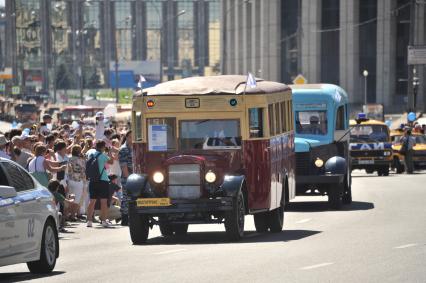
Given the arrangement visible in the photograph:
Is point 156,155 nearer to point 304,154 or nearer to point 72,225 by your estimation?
point 72,225

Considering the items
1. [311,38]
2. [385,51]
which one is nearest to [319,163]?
[311,38]

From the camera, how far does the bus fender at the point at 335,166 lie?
Answer: 28500mm

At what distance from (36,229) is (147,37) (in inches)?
7242

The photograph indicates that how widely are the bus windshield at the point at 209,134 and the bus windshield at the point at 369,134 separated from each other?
920 inches

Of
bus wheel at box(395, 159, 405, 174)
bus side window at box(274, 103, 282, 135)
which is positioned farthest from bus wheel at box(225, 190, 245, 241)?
bus wheel at box(395, 159, 405, 174)

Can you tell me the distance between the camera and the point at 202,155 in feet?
68.3

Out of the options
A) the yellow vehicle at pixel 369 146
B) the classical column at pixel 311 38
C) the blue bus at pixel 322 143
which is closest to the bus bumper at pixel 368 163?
the yellow vehicle at pixel 369 146

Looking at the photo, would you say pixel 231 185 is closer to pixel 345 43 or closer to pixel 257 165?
pixel 257 165

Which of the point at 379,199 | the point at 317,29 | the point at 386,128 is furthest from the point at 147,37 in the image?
the point at 379,199

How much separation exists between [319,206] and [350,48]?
73.9 meters

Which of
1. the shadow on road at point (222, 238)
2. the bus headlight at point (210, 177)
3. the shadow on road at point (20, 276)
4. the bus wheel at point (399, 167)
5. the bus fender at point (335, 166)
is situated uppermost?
the bus headlight at point (210, 177)

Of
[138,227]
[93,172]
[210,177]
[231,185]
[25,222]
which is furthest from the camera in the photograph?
[93,172]

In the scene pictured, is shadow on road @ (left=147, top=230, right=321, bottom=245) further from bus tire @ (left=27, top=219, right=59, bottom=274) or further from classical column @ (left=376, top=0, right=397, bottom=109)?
classical column @ (left=376, top=0, right=397, bottom=109)

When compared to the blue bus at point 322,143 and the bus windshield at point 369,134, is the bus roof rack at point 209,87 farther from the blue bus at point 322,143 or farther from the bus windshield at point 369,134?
the bus windshield at point 369,134
